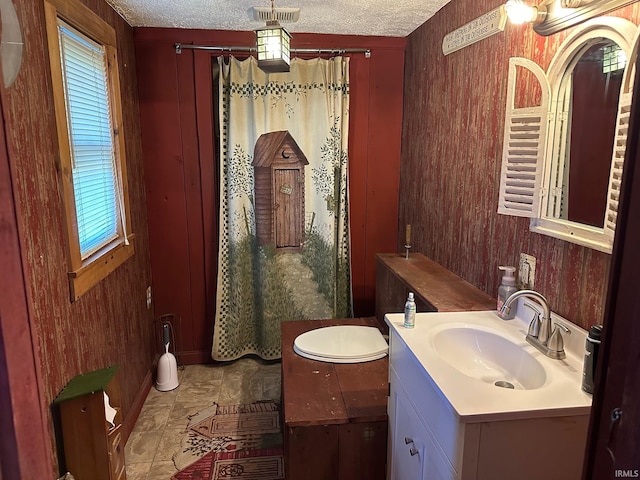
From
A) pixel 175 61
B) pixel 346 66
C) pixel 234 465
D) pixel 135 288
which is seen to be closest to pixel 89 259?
pixel 135 288

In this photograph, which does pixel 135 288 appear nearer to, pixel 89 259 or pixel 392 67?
pixel 89 259

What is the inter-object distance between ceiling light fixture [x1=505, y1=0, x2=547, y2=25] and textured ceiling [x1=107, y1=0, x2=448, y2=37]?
0.87m

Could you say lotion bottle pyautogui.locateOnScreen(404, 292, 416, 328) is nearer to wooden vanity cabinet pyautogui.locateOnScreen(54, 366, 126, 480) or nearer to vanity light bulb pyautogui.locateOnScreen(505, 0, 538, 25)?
vanity light bulb pyautogui.locateOnScreen(505, 0, 538, 25)

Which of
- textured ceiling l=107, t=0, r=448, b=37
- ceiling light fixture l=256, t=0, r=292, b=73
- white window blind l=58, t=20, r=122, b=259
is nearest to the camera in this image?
white window blind l=58, t=20, r=122, b=259

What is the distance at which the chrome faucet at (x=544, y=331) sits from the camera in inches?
54.0

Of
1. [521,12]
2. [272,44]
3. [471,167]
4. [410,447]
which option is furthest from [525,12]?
[410,447]

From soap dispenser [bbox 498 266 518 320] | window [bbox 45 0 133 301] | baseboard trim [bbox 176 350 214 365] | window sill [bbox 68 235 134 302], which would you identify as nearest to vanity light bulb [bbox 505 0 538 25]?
soap dispenser [bbox 498 266 518 320]

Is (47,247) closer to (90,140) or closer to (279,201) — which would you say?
(90,140)

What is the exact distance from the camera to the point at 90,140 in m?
2.04

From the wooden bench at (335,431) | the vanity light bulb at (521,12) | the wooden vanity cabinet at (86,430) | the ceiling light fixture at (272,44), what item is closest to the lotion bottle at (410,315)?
the wooden bench at (335,431)

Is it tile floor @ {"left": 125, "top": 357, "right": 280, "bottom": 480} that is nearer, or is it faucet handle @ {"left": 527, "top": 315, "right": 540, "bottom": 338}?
faucet handle @ {"left": 527, "top": 315, "right": 540, "bottom": 338}

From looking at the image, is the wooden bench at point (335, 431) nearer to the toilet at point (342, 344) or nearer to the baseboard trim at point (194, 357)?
the toilet at point (342, 344)

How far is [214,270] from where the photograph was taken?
3.08 m

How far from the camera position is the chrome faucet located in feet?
4.50
